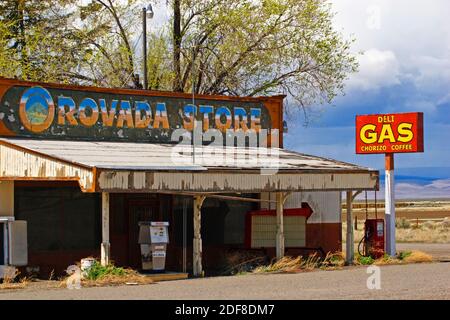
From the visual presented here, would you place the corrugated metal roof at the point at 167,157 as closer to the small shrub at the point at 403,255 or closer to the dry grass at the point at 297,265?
the dry grass at the point at 297,265

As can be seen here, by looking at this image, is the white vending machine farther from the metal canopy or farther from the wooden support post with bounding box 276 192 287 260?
the wooden support post with bounding box 276 192 287 260

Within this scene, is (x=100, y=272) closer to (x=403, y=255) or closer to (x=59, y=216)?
(x=59, y=216)

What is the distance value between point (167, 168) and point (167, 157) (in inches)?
→ 97.3

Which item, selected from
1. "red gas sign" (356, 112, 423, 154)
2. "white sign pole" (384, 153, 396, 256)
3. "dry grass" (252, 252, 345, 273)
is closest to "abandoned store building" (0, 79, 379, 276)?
"dry grass" (252, 252, 345, 273)

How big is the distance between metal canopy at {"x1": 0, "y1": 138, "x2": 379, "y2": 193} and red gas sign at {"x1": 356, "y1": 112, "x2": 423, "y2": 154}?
1.25 meters

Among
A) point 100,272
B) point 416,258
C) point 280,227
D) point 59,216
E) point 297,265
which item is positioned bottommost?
point 416,258

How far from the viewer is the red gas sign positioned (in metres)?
28.6

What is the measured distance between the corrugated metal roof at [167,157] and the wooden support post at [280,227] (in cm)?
84

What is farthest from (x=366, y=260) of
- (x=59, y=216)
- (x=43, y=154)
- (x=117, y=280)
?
(x=43, y=154)

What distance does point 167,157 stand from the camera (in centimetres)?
2516

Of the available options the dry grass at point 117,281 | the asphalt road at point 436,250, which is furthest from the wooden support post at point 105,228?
the asphalt road at point 436,250
